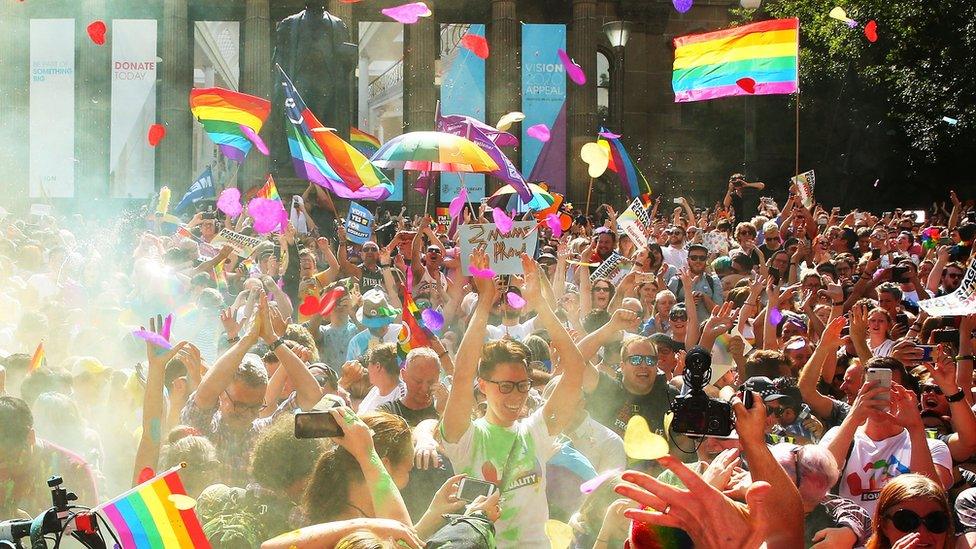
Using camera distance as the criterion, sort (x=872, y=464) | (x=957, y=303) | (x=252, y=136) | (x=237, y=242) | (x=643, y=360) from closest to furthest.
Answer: (x=872, y=464) → (x=643, y=360) → (x=957, y=303) → (x=237, y=242) → (x=252, y=136)

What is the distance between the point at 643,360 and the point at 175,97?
3252cm

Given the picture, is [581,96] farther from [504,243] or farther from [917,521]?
[917,521]

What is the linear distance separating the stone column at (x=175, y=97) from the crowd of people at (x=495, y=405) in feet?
81.7

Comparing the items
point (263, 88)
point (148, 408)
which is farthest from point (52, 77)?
point (148, 408)

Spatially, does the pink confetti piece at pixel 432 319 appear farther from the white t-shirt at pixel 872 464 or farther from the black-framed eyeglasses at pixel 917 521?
the black-framed eyeglasses at pixel 917 521

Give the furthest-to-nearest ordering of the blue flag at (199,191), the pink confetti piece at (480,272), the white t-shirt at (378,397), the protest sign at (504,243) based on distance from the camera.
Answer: the blue flag at (199,191)
the protest sign at (504,243)
the white t-shirt at (378,397)
the pink confetti piece at (480,272)

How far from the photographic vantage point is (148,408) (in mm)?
5020

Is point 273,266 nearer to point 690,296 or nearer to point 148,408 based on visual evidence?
point 690,296

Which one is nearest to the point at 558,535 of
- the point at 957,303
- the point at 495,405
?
the point at 495,405

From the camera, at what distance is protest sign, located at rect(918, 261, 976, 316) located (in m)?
6.44

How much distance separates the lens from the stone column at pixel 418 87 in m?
35.5

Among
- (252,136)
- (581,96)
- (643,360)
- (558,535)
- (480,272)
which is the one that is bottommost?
(558,535)

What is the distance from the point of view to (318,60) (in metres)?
12.8

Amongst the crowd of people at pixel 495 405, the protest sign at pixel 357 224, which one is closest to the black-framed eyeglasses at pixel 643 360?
the crowd of people at pixel 495 405
